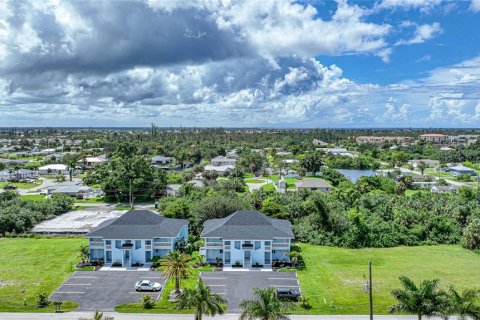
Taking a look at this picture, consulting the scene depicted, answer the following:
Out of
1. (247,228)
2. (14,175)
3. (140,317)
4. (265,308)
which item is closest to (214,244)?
(247,228)

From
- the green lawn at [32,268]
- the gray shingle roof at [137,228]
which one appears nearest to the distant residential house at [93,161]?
the green lawn at [32,268]

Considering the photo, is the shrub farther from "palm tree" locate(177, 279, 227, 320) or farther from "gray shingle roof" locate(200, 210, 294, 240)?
"gray shingle roof" locate(200, 210, 294, 240)

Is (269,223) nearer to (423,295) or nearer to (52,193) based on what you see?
(423,295)

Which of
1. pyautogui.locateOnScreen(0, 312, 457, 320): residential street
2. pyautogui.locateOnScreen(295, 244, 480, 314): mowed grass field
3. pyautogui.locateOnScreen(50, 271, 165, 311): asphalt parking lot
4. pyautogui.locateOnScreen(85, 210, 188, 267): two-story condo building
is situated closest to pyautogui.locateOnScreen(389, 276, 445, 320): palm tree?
pyautogui.locateOnScreen(0, 312, 457, 320): residential street

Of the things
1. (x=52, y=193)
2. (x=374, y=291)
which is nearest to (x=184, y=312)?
(x=374, y=291)

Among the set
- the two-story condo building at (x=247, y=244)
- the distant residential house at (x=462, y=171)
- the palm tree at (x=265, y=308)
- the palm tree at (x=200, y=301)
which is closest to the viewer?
the palm tree at (x=265, y=308)

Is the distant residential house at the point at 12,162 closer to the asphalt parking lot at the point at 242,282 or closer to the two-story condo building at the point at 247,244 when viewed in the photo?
the two-story condo building at the point at 247,244

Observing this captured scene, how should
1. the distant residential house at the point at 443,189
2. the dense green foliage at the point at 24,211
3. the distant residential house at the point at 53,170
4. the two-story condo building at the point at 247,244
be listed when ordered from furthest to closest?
the distant residential house at the point at 53,170 → the distant residential house at the point at 443,189 → the dense green foliage at the point at 24,211 → the two-story condo building at the point at 247,244
